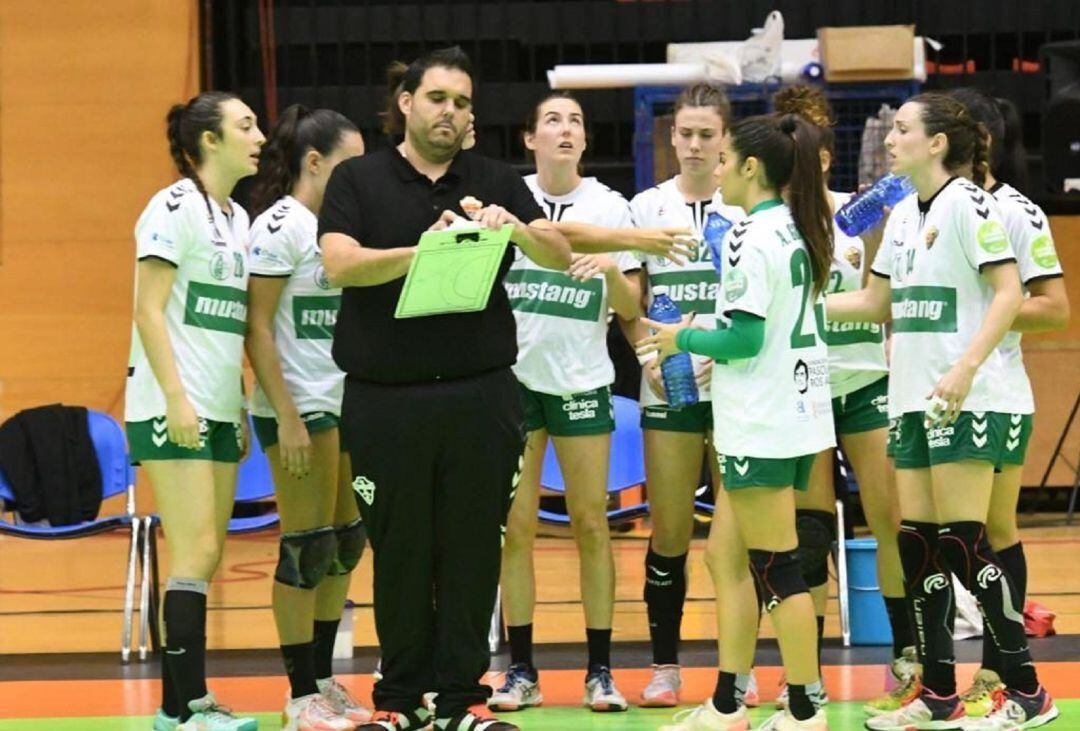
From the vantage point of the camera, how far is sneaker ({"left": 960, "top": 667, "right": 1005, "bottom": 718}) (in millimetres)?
5164

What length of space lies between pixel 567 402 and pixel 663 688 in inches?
36.7

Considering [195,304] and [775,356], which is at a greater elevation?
[195,304]

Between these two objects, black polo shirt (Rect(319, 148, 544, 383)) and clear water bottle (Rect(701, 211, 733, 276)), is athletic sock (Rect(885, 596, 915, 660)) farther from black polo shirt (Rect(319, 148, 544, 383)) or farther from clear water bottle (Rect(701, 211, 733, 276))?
black polo shirt (Rect(319, 148, 544, 383))

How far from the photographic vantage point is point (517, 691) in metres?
5.66

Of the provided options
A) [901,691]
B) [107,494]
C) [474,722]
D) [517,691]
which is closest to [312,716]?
[474,722]

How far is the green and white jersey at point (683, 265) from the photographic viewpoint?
224 inches

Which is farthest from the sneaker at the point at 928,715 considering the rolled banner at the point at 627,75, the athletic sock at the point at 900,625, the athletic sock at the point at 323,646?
the rolled banner at the point at 627,75

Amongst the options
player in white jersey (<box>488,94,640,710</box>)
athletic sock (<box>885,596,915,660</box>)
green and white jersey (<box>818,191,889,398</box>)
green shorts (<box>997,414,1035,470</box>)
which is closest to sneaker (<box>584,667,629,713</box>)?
player in white jersey (<box>488,94,640,710</box>)

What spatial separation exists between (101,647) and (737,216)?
9.61 ft

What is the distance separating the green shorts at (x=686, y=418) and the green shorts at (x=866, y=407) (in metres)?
0.40

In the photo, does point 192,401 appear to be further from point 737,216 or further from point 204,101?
point 737,216

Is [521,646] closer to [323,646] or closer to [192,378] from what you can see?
[323,646]

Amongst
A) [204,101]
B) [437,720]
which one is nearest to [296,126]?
[204,101]

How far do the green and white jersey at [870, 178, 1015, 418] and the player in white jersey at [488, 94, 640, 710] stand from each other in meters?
0.94
